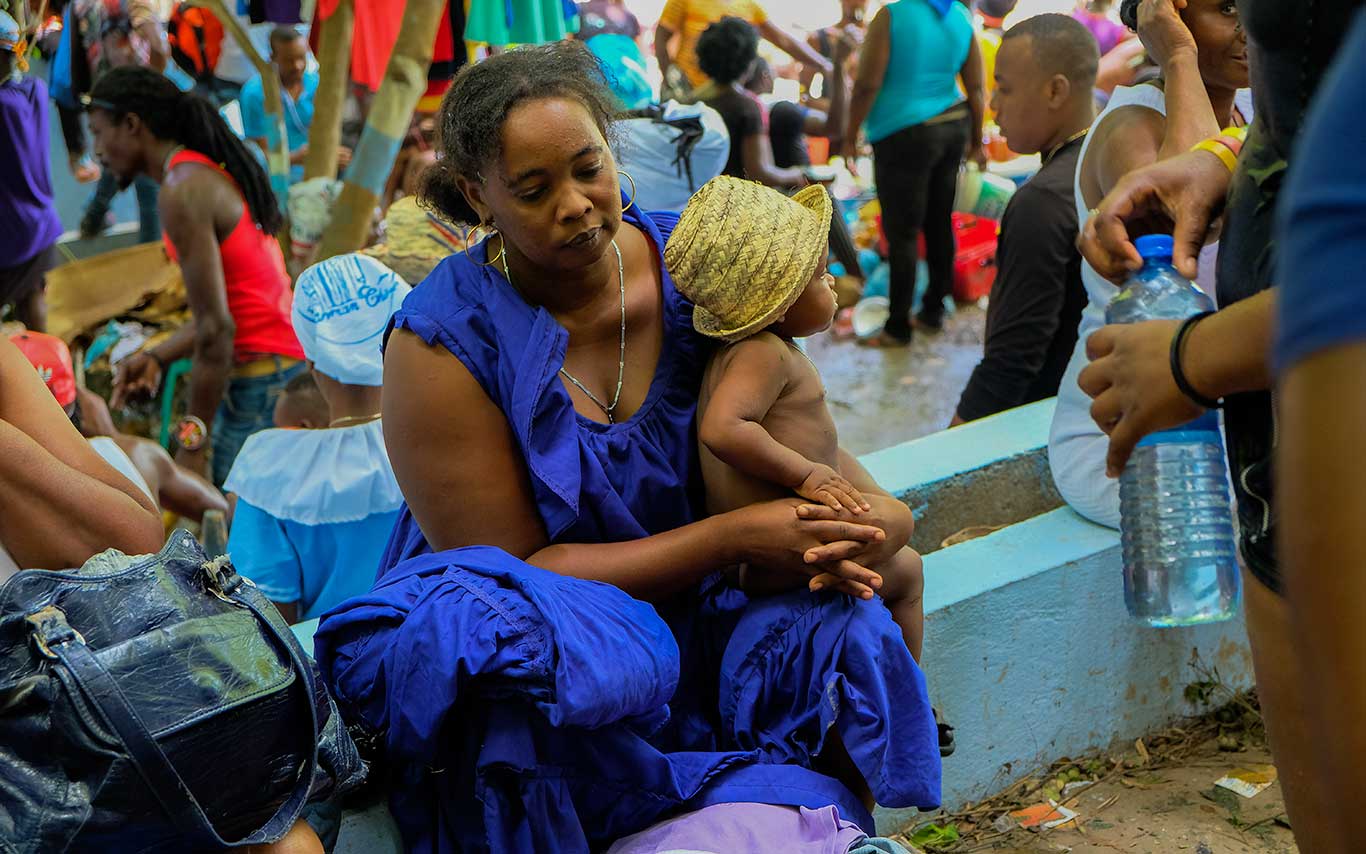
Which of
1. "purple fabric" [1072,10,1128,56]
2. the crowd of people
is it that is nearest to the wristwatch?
the crowd of people

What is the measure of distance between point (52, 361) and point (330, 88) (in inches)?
112

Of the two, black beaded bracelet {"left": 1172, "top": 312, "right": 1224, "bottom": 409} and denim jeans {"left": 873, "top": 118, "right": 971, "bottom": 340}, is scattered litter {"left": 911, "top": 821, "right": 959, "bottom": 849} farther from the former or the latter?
denim jeans {"left": 873, "top": 118, "right": 971, "bottom": 340}

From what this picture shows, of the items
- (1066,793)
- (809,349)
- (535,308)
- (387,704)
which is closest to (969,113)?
(809,349)

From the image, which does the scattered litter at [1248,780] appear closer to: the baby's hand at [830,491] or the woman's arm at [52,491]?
the baby's hand at [830,491]

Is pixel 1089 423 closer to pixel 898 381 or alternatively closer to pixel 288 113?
pixel 898 381

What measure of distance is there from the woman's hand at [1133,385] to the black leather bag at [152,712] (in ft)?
3.89

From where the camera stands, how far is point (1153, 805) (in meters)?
3.27

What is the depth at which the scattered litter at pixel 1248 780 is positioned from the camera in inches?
129

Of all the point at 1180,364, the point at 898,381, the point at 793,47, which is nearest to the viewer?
the point at 1180,364

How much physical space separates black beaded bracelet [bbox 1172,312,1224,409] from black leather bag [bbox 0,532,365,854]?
126cm

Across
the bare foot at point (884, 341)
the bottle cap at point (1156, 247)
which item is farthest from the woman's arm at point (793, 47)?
the bottle cap at point (1156, 247)

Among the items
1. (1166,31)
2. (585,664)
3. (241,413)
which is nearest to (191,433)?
(241,413)

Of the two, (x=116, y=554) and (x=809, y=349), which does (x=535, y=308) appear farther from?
(x=809, y=349)

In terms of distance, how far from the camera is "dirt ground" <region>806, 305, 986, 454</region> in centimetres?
709
